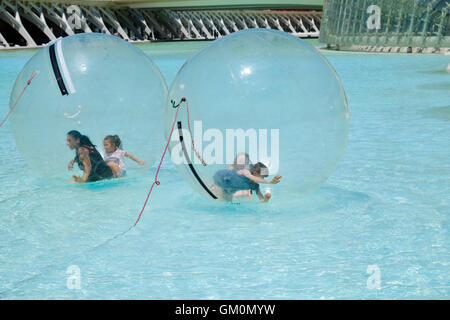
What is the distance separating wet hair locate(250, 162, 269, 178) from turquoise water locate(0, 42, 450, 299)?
1.01ft

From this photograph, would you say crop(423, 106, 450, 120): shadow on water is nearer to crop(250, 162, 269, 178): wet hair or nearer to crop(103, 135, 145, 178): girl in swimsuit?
crop(103, 135, 145, 178): girl in swimsuit

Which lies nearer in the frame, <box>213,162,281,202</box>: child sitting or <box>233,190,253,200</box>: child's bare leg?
<box>213,162,281,202</box>: child sitting

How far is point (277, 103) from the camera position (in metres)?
3.63

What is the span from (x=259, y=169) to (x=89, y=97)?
1497mm

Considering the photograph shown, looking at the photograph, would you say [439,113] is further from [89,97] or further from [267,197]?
[89,97]

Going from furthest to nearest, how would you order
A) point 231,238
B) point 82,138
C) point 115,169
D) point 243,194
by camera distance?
1. point 115,169
2. point 82,138
3. point 243,194
4. point 231,238

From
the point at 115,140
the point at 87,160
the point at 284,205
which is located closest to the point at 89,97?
the point at 115,140

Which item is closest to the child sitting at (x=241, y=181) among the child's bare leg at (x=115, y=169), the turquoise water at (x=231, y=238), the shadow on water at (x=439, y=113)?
the turquoise water at (x=231, y=238)

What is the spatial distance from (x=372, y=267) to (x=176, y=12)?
5060cm

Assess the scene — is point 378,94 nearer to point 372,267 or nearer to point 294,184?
point 294,184

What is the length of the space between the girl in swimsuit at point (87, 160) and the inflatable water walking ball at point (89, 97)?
5 cm

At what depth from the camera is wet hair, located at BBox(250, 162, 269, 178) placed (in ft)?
12.3

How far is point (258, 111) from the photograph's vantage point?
142 inches

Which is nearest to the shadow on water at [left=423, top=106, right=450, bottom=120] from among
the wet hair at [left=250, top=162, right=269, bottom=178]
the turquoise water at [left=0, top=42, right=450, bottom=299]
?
the turquoise water at [left=0, top=42, right=450, bottom=299]
